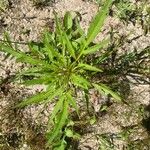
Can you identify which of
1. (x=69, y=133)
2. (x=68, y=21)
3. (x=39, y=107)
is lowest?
(x=69, y=133)

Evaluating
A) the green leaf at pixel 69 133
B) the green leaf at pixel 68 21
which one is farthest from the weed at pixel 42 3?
the green leaf at pixel 69 133

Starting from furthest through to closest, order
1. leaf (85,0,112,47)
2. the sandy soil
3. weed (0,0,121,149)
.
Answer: the sandy soil → weed (0,0,121,149) → leaf (85,0,112,47)

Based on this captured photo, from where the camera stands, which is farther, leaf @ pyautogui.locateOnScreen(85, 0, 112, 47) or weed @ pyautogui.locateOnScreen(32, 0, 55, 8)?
weed @ pyautogui.locateOnScreen(32, 0, 55, 8)

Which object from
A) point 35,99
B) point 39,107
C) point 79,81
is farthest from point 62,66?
point 39,107

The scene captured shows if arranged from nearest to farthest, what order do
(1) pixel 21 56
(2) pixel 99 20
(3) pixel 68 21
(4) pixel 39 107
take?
(2) pixel 99 20 < (1) pixel 21 56 < (3) pixel 68 21 < (4) pixel 39 107

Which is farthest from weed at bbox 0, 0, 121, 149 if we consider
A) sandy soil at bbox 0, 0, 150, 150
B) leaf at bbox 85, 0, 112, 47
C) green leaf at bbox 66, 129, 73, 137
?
green leaf at bbox 66, 129, 73, 137

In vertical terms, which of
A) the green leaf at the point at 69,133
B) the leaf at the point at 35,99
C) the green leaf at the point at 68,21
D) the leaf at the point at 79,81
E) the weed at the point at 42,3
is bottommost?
the green leaf at the point at 69,133

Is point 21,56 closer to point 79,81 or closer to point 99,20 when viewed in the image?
point 79,81

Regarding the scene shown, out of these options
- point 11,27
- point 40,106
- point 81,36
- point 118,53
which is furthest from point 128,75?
point 11,27

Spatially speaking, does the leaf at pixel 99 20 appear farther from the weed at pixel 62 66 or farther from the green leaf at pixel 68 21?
the green leaf at pixel 68 21

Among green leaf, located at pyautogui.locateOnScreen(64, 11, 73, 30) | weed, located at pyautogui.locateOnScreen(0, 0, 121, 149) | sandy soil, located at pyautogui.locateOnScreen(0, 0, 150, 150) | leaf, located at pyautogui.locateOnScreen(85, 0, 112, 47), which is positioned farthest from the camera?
sandy soil, located at pyautogui.locateOnScreen(0, 0, 150, 150)

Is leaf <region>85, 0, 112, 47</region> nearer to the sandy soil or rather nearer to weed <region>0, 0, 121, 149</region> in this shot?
weed <region>0, 0, 121, 149</region>
